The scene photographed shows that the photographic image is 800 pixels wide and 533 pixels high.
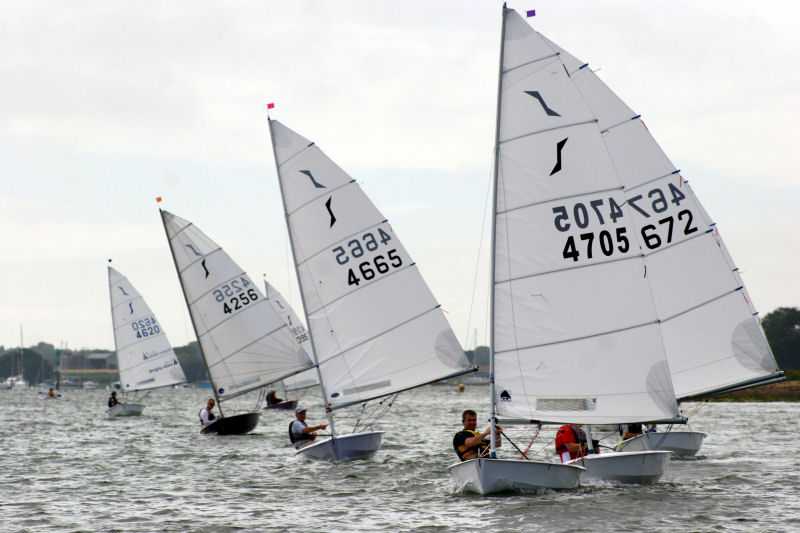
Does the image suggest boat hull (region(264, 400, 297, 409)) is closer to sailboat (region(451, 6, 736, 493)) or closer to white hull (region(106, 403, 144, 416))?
white hull (region(106, 403, 144, 416))

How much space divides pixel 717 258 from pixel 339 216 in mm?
9060

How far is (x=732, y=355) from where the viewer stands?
23.1 m

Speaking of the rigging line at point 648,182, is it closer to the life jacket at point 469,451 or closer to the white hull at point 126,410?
the life jacket at point 469,451

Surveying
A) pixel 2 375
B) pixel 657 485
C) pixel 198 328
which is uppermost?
pixel 2 375

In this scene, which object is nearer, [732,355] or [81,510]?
[81,510]

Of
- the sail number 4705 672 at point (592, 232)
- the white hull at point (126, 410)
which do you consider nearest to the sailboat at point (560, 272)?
the sail number 4705 672 at point (592, 232)

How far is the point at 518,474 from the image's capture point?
1611 cm

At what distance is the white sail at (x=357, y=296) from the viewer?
23891mm

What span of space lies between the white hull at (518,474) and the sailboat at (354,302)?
24.0ft

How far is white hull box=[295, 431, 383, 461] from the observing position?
23688mm

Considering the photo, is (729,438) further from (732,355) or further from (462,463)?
(462,463)

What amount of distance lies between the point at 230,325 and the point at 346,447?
11237 millimetres

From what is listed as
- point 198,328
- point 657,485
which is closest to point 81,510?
→ point 657,485

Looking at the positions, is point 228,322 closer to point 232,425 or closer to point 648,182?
point 232,425
